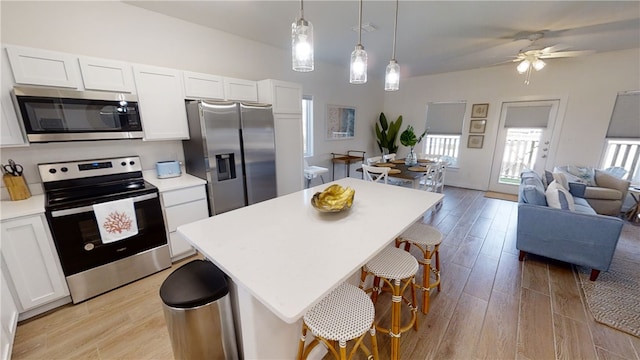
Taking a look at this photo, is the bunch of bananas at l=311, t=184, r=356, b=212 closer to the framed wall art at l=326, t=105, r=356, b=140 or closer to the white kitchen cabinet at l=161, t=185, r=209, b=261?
the white kitchen cabinet at l=161, t=185, r=209, b=261

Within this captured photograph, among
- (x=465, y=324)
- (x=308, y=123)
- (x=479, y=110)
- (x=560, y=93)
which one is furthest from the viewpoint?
(x=479, y=110)

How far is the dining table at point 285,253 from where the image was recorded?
84 centimetres

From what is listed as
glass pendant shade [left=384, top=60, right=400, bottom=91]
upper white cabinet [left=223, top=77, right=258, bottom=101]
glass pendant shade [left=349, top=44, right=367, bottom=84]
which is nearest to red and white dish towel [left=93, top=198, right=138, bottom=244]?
upper white cabinet [left=223, top=77, right=258, bottom=101]

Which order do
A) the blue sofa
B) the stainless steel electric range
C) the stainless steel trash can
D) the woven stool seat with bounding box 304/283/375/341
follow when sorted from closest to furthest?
the woven stool seat with bounding box 304/283/375/341 < the stainless steel trash can < the stainless steel electric range < the blue sofa

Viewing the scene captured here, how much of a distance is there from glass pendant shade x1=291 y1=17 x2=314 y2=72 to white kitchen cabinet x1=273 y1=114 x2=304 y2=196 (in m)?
1.71

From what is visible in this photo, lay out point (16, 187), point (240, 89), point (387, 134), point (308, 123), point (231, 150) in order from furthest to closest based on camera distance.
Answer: point (387, 134)
point (308, 123)
point (240, 89)
point (231, 150)
point (16, 187)

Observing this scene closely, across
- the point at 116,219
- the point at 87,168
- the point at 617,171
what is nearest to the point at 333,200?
the point at 116,219

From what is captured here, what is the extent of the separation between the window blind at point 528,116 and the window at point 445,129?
0.86 meters

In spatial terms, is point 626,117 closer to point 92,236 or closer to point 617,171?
point 617,171

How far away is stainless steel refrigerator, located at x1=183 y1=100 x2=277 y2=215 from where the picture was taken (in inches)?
96.4

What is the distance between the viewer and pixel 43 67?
182 centimetres

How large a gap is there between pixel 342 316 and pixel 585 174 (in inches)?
197

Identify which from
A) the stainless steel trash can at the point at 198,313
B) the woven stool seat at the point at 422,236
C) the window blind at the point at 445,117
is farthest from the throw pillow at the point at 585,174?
the stainless steel trash can at the point at 198,313

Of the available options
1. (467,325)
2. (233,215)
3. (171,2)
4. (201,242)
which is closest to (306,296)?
(201,242)
